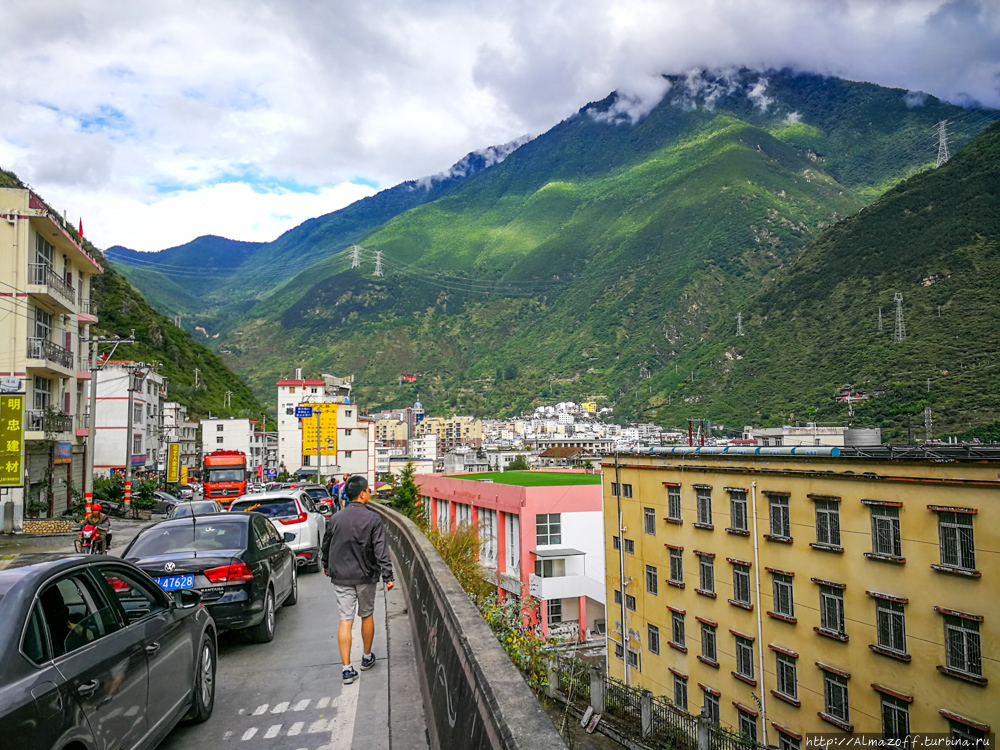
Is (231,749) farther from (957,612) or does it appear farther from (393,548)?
(957,612)

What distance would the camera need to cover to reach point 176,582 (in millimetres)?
7523

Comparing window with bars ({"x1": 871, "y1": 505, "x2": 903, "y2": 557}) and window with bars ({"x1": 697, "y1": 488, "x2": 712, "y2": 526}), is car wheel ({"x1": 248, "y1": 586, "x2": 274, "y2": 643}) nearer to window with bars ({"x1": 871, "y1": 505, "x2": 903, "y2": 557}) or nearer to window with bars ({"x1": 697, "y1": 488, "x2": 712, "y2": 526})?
window with bars ({"x1": 871, "y1": 505, "x2": 903, "y2": 557})

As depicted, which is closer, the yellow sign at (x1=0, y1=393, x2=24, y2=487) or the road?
the road

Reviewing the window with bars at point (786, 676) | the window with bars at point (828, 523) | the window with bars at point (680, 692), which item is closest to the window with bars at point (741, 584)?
the window with bars at point (786, 676)

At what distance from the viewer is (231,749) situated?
5184 mm

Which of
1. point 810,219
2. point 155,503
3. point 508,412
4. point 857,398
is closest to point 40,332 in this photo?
point 155,503

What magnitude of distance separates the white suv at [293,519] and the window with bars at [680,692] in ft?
69.7

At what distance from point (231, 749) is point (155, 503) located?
37.7 metres

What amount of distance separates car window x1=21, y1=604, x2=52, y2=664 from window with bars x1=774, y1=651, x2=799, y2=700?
2496 centimetres

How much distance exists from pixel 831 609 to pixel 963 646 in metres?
4.45

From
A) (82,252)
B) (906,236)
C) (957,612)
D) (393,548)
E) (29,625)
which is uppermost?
(906,236)

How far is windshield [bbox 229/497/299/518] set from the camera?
1428 cm

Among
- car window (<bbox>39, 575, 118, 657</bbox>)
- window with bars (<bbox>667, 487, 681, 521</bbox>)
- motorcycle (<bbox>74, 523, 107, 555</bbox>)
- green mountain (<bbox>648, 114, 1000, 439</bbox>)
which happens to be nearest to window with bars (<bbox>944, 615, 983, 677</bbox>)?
window with bars (<bbox>667, 487, 681, 521</bbox>)

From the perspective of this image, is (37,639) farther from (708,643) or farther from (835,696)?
(708,643)
